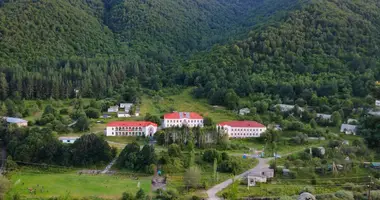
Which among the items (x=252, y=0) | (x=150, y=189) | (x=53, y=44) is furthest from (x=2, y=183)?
(x=252, y=0)

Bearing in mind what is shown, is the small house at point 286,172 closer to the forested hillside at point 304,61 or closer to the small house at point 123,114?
the forested hillside at point 304,61

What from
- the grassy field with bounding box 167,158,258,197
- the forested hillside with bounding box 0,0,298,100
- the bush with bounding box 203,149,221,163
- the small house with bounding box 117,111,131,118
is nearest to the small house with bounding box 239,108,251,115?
the small house with bounding box 117,111,131,118

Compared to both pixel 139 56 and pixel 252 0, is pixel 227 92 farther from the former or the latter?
pixel 252 0

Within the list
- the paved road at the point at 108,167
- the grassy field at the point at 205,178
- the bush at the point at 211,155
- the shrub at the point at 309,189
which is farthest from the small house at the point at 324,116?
the paved road at the point at 108,167

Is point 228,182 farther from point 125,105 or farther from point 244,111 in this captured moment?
point 125,105

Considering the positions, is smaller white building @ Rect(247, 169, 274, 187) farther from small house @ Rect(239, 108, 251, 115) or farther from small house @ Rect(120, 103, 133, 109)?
small house @ Rect(120, 103, 133, 109)

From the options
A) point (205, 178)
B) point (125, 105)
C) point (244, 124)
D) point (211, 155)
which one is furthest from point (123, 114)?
point (205, 178)
